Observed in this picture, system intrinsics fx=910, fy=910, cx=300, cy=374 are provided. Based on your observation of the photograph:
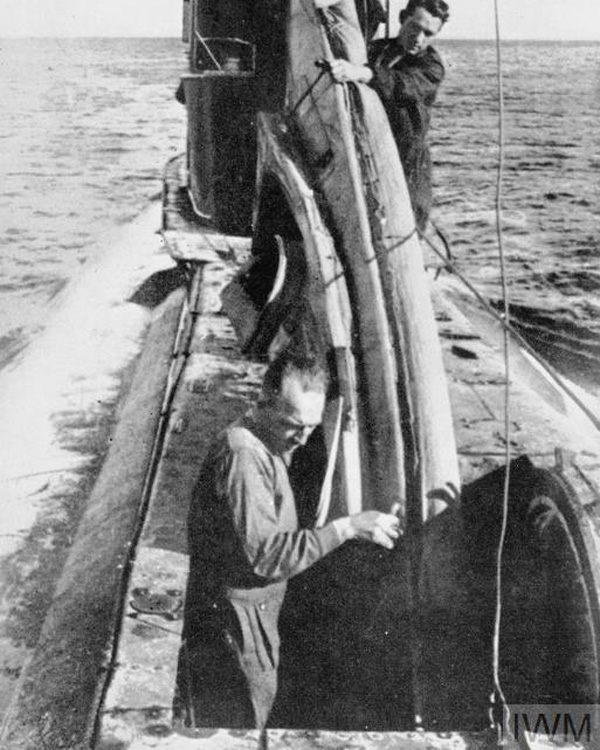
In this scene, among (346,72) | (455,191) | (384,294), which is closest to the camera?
(384,294)

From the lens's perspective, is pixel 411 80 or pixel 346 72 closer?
pixel 346 72

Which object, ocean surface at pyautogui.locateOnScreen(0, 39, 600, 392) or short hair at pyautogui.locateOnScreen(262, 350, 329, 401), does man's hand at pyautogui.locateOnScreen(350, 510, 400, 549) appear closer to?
short hair at pyautogui.locateOnScreen(262, 350, 329, 401)

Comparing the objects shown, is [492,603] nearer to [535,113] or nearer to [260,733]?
[260,733]

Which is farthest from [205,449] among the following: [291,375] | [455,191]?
[455,191]

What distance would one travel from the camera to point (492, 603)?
4.96 meters

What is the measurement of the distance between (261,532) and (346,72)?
3177 millimetres

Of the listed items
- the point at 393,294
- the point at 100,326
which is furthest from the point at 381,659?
the point at 100,326

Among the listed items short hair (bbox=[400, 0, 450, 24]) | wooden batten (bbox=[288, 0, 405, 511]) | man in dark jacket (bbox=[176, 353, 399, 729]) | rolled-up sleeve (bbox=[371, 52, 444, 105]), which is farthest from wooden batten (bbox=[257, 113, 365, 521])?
short hair (bbox=[400, 0, 450, 24])

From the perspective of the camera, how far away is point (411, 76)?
635 centimetres

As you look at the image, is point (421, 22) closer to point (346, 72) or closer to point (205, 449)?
point (346, 72)

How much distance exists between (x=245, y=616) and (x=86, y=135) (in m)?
38.5

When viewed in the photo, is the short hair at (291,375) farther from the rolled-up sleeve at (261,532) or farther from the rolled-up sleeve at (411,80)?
the rolled-up sleeve at (411,80)

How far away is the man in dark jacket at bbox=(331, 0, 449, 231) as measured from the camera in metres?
6.23

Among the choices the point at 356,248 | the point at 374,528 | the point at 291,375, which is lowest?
the point at 374,528
